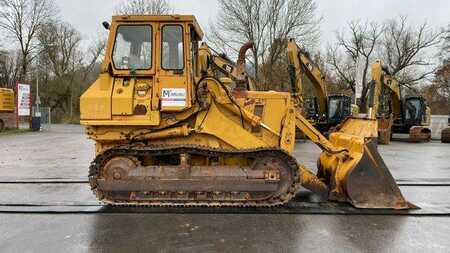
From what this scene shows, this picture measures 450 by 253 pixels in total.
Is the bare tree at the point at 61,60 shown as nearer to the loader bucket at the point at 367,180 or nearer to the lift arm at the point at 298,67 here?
the lift arm at the point at 298,67

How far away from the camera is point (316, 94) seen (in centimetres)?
2055

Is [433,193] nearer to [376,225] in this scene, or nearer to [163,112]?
[376,225]

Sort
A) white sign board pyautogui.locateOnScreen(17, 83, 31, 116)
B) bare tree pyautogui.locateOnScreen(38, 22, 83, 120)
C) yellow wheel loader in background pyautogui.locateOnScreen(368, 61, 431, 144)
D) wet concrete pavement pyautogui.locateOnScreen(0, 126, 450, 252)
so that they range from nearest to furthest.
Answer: wet concrete pavement pyautogui.locateOnScreen(0, 126, 450, 252) → yellow wheel loader in background pyautogui.locateOnScreen(368, 61, 431, 144) → white sign board pyautogui.locateOnScreen(17, 83, 31, 116) → bare tree pyautogui.locateOnScreen(38, 22, 83, 120)

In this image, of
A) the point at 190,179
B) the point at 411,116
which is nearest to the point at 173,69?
the point at 190,179

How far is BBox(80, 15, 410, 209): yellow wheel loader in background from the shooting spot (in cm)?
632

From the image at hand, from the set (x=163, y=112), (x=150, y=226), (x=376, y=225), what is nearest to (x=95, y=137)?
(x=163, y=112)

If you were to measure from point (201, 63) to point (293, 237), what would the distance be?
3.51 meters

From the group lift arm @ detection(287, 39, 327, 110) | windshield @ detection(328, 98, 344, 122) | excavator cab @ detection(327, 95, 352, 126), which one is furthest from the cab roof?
windshield @ detection(328, 98, 344, 122)

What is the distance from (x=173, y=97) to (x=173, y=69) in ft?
1.51

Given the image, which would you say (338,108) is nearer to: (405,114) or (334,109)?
(334,109)

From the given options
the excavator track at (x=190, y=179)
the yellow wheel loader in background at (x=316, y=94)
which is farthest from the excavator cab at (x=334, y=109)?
the excavator track at (x=190, y=179)

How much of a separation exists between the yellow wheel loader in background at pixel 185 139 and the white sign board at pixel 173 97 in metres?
0.02

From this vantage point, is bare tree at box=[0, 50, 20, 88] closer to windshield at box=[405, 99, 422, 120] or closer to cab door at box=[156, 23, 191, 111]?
windshield at box=[405, 99, 422, 120]

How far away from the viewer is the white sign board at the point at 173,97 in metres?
6.50
